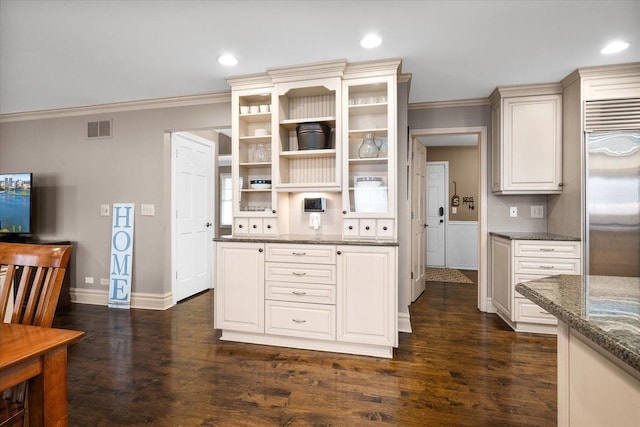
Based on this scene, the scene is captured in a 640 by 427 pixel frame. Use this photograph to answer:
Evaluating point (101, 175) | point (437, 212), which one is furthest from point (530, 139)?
point (101, 175)

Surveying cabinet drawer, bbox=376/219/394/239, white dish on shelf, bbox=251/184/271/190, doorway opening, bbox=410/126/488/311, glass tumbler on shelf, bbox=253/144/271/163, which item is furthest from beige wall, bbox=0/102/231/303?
doorway opening, bbox=410/126/488/311

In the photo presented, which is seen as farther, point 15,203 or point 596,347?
point 15,203

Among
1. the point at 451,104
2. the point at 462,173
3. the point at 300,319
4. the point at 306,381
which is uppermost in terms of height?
the point at 451,104

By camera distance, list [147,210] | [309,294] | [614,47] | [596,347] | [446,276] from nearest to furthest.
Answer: [596,347] < [614,47] < [309,294] < [147,210] < [446,276]

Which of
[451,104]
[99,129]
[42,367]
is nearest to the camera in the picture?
[42,367]

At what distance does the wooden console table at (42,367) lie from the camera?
3.32ft

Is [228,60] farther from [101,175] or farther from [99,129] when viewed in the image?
[101,175]

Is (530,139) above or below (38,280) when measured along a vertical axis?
above

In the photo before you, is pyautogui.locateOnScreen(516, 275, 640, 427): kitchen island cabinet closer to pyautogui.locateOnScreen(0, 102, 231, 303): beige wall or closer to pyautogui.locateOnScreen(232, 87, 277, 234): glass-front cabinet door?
pyautogui.locateOnScreen(232, 87, 277, 234): glass-front cabinet door

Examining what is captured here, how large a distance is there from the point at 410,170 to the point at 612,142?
1.86 m

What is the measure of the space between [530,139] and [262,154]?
2.76 m

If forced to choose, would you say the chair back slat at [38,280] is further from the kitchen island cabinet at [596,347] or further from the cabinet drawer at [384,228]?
the cabinet drawer at [384,228]

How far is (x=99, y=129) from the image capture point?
420 centimetres

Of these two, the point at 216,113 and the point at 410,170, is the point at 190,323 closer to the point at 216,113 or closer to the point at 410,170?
the point at 216,113
